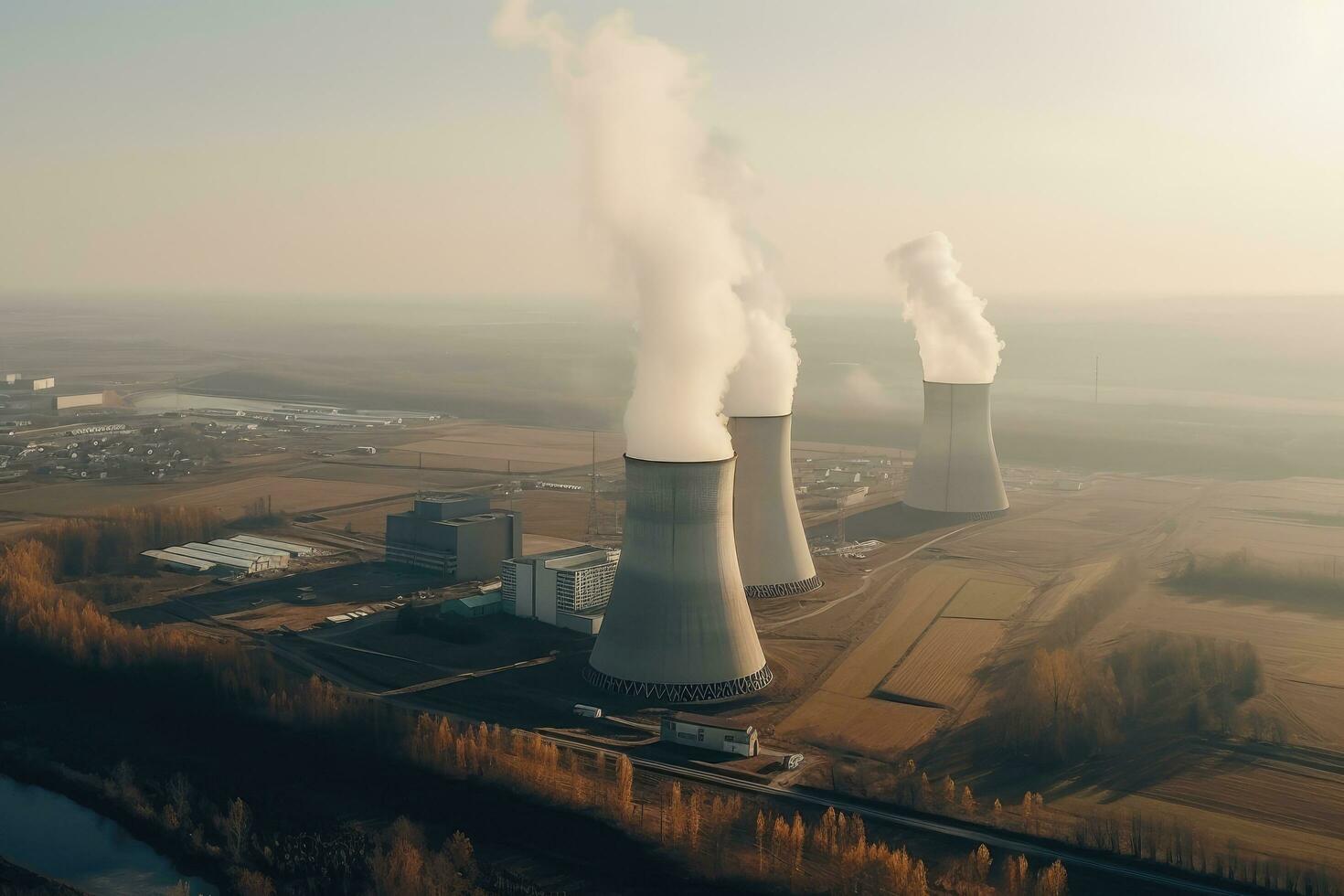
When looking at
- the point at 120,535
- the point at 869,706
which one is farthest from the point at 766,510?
the point at 120,535

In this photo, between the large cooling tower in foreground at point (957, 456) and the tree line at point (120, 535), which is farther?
the large cooling tower in foreground at point (957, 456)

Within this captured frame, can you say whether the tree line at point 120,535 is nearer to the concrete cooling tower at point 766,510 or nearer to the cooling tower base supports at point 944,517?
the concrete cooling tower at point 766,510

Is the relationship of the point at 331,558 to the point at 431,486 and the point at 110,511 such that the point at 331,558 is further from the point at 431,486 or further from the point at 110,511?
the point at 431,486

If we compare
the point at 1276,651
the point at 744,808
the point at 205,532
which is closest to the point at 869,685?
the point at 744,808

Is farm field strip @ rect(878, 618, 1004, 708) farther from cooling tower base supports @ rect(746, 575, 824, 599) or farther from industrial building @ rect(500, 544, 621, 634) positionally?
industrial building @ rect(500, 544, 621, 634)

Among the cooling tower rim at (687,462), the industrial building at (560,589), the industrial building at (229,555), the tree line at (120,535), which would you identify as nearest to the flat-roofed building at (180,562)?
the industrial building at (229,555)

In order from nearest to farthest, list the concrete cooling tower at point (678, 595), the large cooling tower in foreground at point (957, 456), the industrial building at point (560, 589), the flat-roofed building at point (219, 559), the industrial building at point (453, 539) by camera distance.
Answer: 1. the concrete cooling tower at point (678, 595)
2. the industrial building at point (560, 589)
3. the industrial building at point (453, 539)
4. the flat-roofed building at point (219, 559)
5. the large cooling tower in foreground at point (957, 456)
